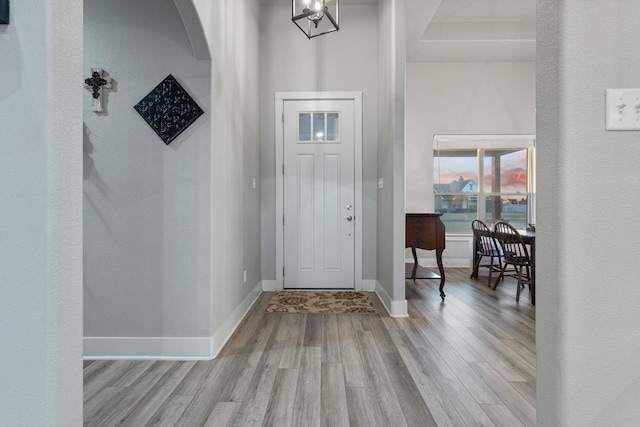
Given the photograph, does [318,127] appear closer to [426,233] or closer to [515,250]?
[426,233]

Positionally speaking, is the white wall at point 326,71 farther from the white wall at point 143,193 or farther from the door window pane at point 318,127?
the white wall at point 143,193

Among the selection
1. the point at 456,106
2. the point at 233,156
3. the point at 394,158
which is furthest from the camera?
the point at 456,106

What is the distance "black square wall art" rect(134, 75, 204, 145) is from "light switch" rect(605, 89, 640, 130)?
80.7 inches

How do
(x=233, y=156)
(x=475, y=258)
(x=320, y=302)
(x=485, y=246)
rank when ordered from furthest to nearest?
(x=475, y=258) < (x=485, y=246) < (x=320, y=302) < (x=233, y=156)

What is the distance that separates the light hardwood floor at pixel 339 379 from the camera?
5.23 feet

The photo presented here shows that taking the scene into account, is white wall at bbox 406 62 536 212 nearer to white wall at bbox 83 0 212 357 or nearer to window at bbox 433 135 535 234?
window at bbox 433 135 535 234

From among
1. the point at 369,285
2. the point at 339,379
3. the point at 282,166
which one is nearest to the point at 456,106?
the point at 282,166

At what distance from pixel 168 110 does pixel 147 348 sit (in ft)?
5.15

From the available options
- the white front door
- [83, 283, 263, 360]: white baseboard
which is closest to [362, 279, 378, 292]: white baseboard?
the white front door

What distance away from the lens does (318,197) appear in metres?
4.04

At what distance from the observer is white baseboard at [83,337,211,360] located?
220cm
